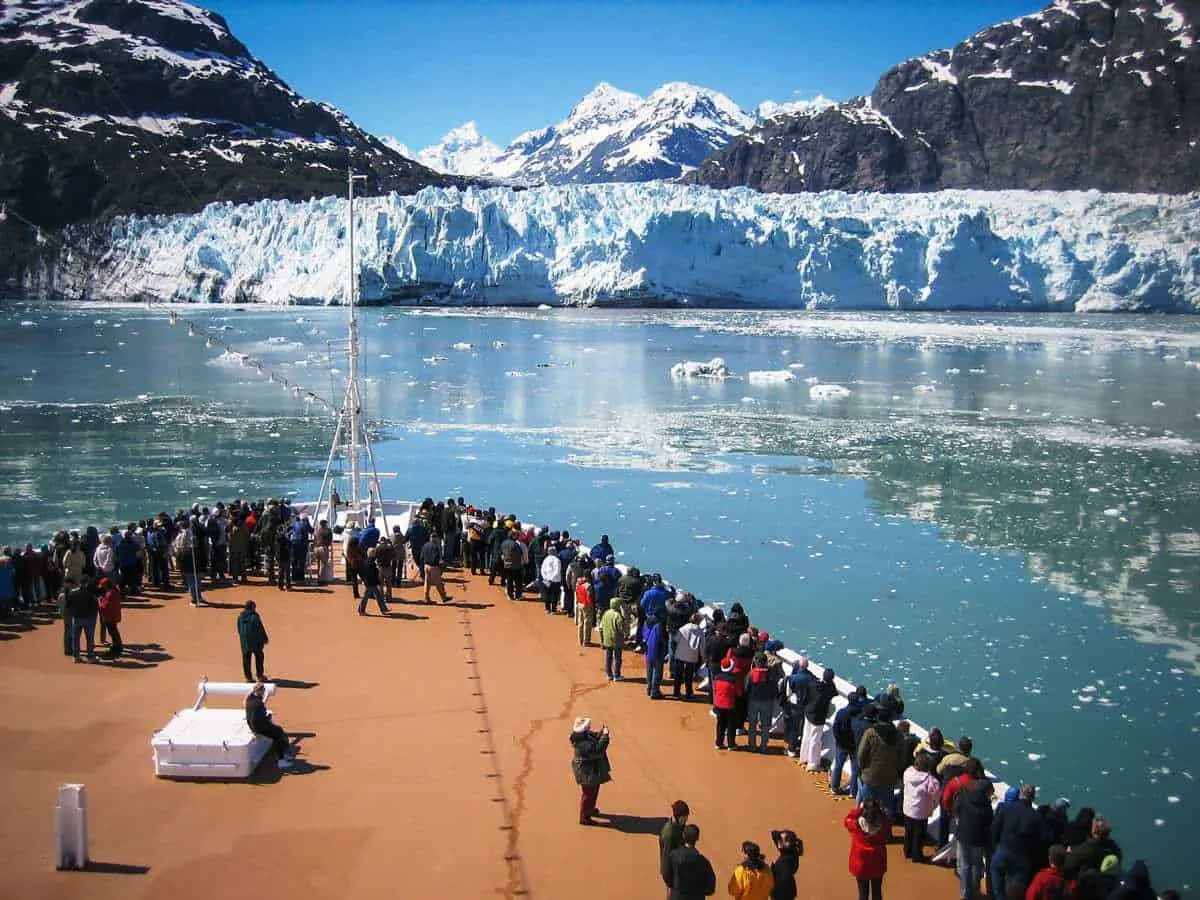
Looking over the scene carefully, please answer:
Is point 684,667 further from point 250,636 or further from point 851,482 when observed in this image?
point 851,482

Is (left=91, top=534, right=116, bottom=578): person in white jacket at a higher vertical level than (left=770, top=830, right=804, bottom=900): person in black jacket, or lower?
higher

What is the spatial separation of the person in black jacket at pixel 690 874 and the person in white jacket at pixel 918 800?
1.85m

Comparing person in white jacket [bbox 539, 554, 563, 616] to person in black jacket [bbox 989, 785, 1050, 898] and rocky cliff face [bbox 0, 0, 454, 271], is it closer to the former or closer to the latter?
person in black jacket [bbox 989, 785, 1050, 898]

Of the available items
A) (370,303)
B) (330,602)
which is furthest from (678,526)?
(370,303)

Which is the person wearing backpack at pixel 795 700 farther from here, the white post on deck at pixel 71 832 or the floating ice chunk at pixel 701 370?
the floating ice chunk at pixel 701 370

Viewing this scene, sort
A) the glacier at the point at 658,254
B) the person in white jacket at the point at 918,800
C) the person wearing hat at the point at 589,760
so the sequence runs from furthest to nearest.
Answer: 1. the glacier at the point at 658,254
2. the person wearing hat at the point at 589,760
3. the person in white jacket at the point at 918,800

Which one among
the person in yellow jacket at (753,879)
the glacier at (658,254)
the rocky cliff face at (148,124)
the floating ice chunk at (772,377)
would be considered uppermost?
the rocky cliff face at (148,124)

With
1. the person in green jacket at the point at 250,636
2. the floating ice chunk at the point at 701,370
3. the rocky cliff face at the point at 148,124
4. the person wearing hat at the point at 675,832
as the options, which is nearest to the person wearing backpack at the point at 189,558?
the person in green jacket at the point at 250,636

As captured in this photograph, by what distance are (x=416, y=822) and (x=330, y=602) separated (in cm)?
508

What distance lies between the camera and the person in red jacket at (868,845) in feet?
18.3

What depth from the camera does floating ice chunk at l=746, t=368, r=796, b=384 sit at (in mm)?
38000

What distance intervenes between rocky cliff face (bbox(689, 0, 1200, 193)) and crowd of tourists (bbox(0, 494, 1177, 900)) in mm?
129153

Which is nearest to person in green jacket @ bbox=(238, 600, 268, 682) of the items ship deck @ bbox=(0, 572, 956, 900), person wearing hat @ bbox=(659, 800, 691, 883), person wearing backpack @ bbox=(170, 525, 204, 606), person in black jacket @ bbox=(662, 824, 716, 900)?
ship deck @ bbox=(0, 572, 956, 900)

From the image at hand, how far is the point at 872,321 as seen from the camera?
236ft
